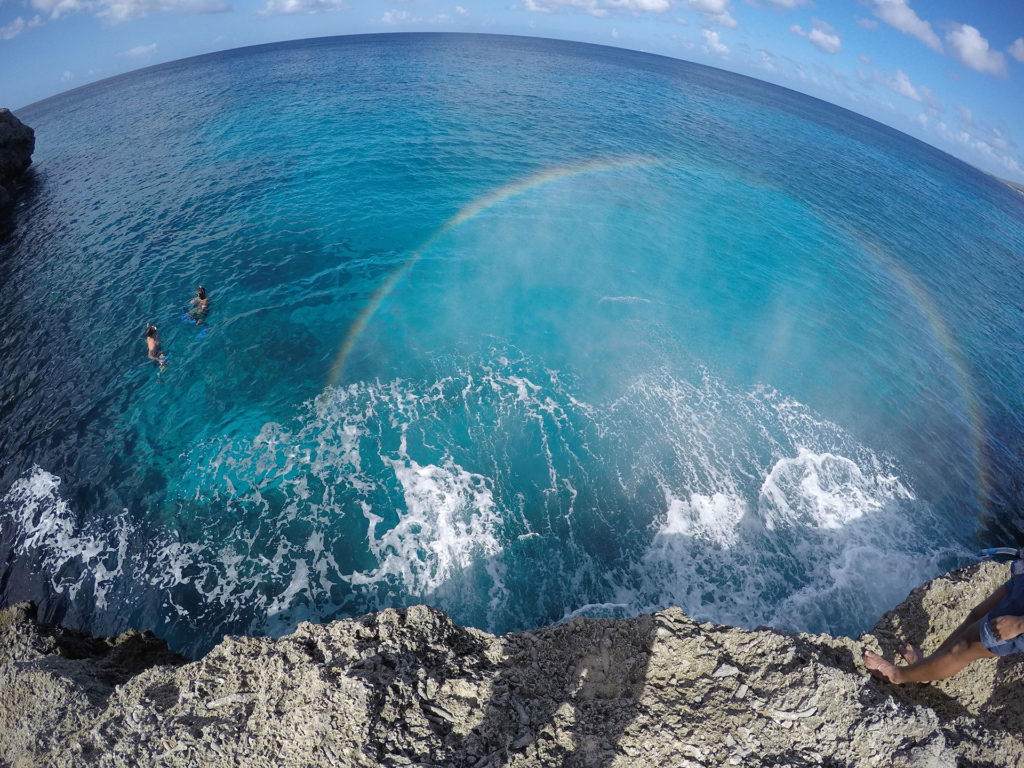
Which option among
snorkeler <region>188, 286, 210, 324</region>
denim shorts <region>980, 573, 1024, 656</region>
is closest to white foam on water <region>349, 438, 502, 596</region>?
denim shorts <region>980, 573, 1024, 656</region>

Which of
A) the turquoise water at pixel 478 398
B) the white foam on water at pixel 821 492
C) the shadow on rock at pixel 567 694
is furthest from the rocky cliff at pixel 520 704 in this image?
the white foam on water at pixel 821 492

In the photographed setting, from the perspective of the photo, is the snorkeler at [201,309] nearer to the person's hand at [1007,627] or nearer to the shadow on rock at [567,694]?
the shadow on rock at [567,694]

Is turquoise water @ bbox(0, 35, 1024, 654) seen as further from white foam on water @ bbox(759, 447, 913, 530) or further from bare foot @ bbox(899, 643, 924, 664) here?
bare foot @ bbox(899, 643, 924, 664)

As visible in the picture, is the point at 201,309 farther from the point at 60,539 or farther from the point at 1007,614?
the point at 1007,614

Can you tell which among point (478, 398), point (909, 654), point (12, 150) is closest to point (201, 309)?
point (478, 398)

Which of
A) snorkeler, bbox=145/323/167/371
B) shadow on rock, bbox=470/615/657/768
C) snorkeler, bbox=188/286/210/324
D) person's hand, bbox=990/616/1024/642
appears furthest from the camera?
snorkeler, bbox=188/286/210/324

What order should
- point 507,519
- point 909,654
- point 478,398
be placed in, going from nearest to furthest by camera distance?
point 909,654 → point 507,519 → point 478,398
